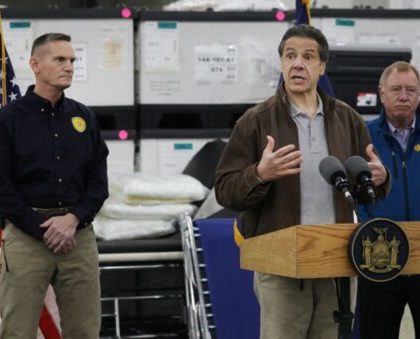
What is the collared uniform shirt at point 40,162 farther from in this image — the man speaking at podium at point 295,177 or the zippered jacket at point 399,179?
the zippered jacket at point 399,179

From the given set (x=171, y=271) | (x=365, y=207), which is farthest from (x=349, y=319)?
(x=171, y=271)

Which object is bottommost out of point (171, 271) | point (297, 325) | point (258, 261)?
point (171, 271)

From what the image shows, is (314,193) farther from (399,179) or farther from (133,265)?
(133,265)

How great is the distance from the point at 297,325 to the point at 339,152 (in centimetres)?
66

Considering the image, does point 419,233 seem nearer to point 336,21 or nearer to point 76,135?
point 76,135

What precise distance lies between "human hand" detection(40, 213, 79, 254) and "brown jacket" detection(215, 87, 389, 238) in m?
1.04

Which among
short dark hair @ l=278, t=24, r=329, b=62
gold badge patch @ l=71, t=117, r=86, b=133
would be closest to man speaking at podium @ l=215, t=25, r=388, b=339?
short dark hair @ l=278, t=24, r=329, b=62

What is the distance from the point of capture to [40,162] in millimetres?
4836

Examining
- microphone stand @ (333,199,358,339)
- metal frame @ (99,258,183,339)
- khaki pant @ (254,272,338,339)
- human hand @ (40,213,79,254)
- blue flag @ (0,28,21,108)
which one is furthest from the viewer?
metal frame @ (99,258,183,339)

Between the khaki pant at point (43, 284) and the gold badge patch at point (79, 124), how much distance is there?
0.46 metres

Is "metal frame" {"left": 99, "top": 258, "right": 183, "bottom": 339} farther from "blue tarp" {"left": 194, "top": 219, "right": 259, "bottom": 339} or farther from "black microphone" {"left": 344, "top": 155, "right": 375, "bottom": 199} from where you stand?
"black microphone" {"left": 344, "top": 155, "right": 375, "bottom": 199}

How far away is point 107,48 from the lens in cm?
683

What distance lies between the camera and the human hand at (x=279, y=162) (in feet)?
11.9

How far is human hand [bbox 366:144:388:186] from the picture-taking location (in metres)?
3.92
